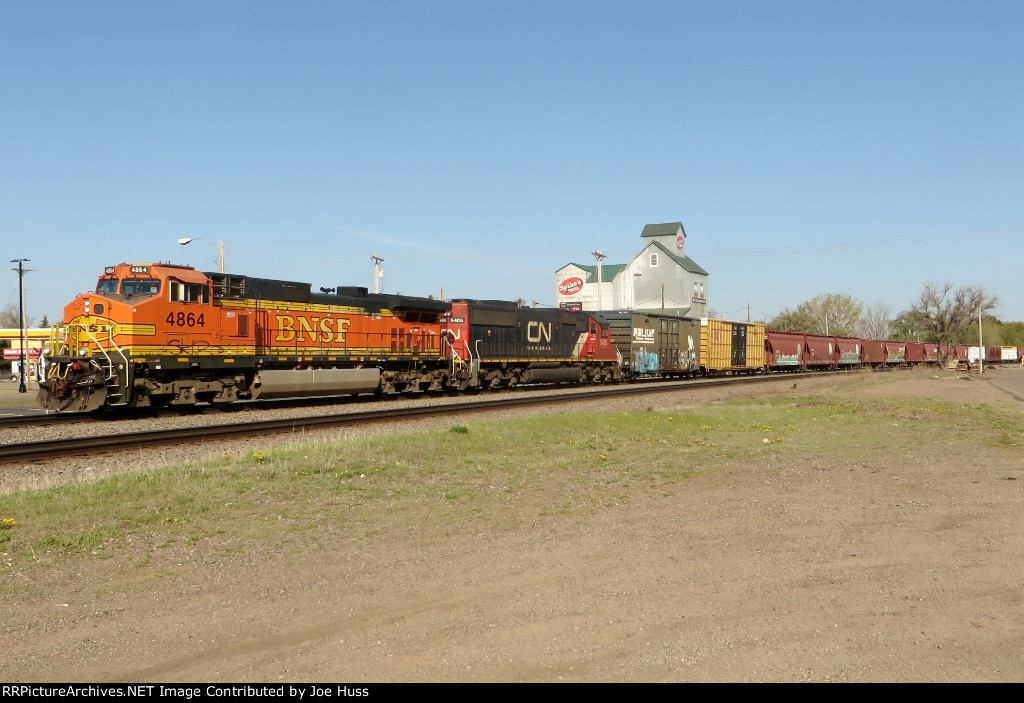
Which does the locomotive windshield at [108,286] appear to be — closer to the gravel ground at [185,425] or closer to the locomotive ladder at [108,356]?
the locomotive ladder at [108,356]

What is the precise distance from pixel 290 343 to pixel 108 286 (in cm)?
563

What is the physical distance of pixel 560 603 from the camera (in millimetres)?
6184

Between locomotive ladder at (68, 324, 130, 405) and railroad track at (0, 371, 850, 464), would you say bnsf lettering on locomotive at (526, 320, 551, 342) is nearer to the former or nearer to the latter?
railroad track at (0, 371, 850, 464)

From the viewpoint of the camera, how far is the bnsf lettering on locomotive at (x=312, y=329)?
83.0 feet

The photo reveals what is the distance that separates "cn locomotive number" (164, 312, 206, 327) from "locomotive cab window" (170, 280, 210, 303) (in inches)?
15.6

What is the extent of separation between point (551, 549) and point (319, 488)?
171 inches

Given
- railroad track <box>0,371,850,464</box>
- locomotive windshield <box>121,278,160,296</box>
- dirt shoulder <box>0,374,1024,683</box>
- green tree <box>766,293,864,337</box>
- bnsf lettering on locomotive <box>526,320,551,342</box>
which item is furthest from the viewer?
green tree <box>766,293,864,337</box>

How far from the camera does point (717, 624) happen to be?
223 inches

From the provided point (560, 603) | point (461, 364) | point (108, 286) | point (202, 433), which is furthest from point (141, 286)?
point (560, 603)

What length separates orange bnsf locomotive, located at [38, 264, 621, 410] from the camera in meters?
20.8

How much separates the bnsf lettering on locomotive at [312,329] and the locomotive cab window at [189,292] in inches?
110

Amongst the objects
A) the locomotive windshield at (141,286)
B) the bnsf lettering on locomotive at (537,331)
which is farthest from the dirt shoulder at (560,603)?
the bnsf lettering on locomotive at (537,331)

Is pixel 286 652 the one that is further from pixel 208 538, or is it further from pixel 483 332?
pixel 483 332

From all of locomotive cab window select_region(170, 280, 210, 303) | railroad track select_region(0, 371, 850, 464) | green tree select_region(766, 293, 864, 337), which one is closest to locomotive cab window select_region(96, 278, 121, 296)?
locomotive cab window select_region(170, 280, 210, 303)
